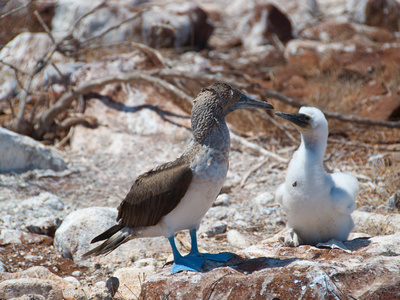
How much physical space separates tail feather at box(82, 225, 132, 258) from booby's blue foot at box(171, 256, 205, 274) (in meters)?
0.52

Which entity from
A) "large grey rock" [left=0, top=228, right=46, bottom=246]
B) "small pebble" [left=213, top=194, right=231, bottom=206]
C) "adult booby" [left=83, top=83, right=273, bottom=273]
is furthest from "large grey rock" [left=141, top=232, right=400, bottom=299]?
"small pebble" [left=213, top=194, right=231, bottom=206]

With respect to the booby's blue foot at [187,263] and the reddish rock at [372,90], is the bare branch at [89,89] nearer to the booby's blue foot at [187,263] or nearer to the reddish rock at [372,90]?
the reddish rock at [372,90]

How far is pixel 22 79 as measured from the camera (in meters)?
8.34

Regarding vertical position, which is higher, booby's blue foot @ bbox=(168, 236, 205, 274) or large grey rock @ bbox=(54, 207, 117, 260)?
booby's blue foot @ bbox=(168, 236, 205, 274)

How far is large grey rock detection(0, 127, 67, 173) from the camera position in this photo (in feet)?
19.8

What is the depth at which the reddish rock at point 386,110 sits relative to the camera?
24.8 feet

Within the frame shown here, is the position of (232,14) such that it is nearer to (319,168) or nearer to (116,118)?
(116,118)

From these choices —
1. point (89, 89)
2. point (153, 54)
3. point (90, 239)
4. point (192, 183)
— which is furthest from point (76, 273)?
point (153, 54)

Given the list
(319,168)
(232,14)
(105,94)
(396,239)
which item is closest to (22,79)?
(105,94)

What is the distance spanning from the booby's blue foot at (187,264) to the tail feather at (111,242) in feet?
1.70

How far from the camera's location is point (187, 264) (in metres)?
3.16

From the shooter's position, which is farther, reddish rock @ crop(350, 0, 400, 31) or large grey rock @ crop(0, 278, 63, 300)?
reddish rock @ crop(350, 0, 400, 31)

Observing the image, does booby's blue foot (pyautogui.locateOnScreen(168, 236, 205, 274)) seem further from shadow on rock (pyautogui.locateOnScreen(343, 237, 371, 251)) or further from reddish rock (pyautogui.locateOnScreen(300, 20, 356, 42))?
reddish rock (pyautogui.locateOnScreen(300, 20, 356, 42))

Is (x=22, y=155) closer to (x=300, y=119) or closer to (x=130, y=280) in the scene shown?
(x=130, y=280)
